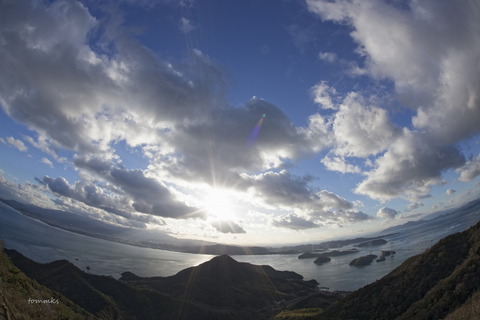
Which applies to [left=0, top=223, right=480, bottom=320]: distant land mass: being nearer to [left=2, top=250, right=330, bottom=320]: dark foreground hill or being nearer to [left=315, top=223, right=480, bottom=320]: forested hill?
[left=315, top=223, right=480, bottom=320]: forested hill

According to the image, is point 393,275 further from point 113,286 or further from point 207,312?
point 113,286

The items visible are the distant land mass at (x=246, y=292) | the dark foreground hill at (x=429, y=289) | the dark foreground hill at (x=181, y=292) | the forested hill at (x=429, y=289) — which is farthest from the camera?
the dark foreground hill at (x=181, y=292)

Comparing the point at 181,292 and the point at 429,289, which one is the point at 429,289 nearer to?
the point at 429,289

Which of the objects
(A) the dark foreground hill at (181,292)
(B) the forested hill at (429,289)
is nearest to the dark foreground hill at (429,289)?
(B) the forested hill at (429,289)

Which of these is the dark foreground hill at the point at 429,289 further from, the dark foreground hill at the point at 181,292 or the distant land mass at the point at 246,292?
the dark foreground hill at the point at 181,292

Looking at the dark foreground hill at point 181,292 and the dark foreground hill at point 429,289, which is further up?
the dark foreground hill at point 429,289

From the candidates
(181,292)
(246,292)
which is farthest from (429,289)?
(181,292)

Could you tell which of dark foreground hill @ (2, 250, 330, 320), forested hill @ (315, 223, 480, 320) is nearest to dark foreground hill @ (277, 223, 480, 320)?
forested hill @ (315, 223, 480, 320)
